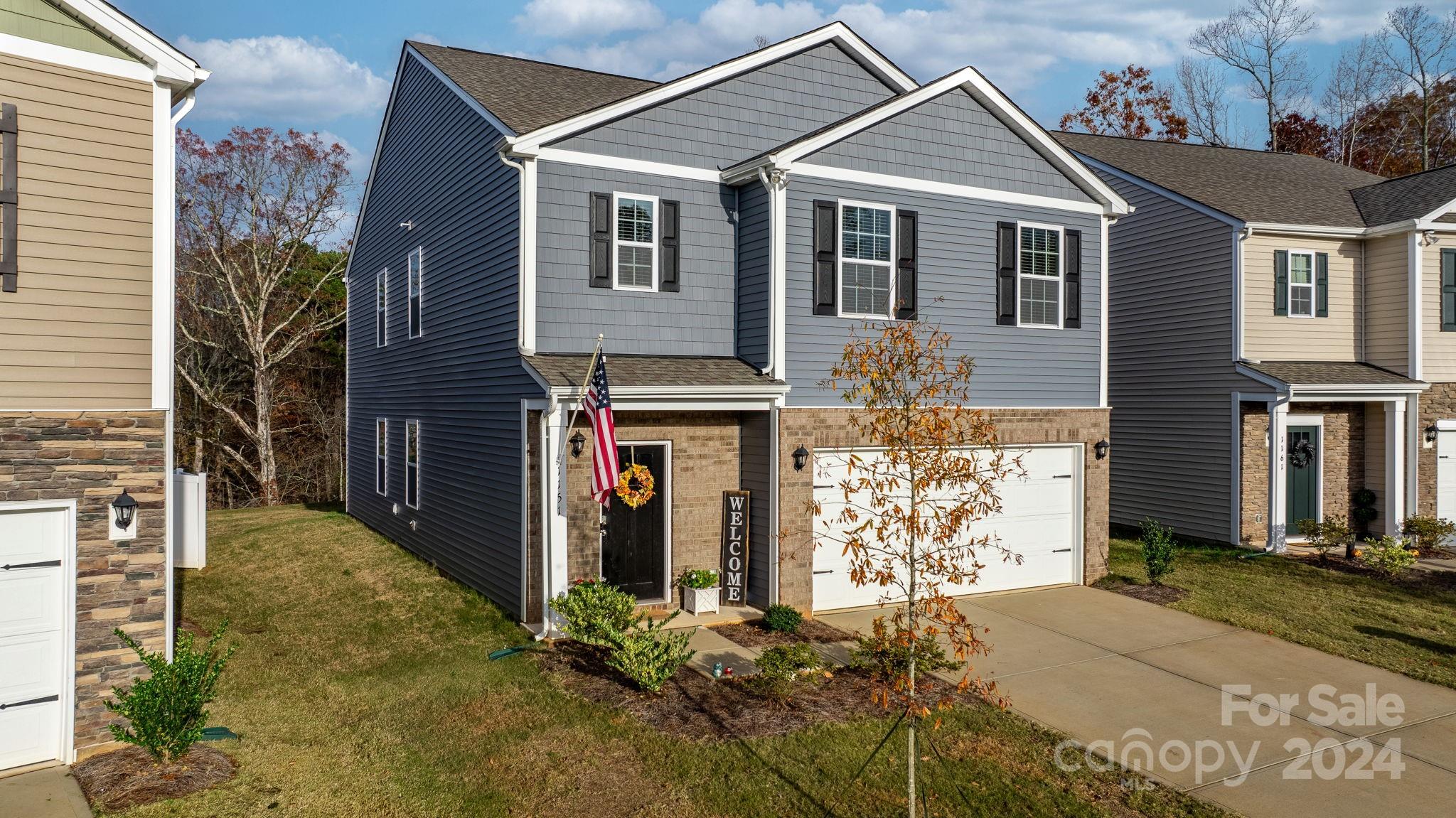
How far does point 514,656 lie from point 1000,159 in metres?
9.51

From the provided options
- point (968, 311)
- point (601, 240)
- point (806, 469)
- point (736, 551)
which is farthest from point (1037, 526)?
point (601, 240)

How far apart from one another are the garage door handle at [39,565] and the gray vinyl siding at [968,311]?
7834 mm

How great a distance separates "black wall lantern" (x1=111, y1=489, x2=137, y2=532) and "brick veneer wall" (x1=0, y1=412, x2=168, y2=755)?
0.26 ft

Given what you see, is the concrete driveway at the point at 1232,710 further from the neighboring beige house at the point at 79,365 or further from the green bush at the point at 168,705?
the neighboring beige house at the point at 79,365

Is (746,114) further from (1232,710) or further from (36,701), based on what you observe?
(36,701)

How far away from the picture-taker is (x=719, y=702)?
8.74 metres

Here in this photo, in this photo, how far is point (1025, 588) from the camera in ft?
46.0

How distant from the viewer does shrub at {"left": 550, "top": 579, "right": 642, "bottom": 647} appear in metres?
9.74

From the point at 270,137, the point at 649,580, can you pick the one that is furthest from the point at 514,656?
the point at 270,137

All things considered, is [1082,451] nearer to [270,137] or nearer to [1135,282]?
[1135,282]

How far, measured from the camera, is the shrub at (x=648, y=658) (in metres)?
8.87

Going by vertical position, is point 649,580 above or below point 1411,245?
below

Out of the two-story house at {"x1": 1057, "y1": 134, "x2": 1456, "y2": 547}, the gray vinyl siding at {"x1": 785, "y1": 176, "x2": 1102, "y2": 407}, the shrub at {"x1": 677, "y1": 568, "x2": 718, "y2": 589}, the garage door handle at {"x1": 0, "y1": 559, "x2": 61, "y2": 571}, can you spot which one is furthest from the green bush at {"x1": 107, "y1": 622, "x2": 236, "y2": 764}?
the two-story house at {"x1": 1057, "y1": 134, "x2": 1456, "y2": 547}
